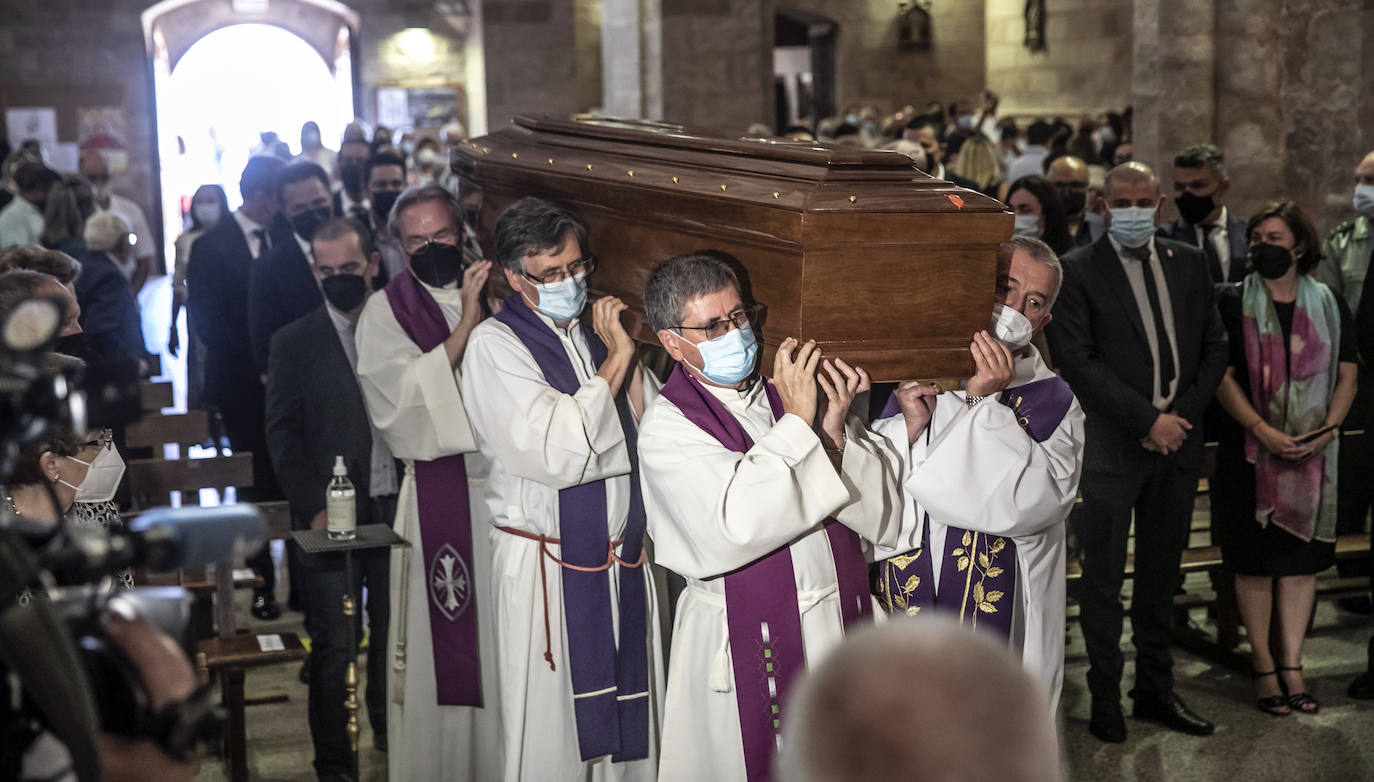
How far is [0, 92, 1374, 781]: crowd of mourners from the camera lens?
3082mm

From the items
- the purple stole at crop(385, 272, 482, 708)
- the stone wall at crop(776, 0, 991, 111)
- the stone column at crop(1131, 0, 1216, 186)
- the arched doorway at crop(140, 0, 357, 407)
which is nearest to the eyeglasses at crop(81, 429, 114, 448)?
the purple stole at crop(385, 272, 482, 708)

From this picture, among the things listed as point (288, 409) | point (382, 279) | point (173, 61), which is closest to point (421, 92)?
point (173, 61)

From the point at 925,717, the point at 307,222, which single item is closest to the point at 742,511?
the point at 925,717

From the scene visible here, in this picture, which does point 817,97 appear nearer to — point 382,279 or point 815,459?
point 382,279

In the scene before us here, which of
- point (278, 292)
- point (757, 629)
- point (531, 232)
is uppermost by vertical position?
point (531, 232)

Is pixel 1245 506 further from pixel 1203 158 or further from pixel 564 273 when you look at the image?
pixel 564 273

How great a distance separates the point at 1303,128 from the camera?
6727mm

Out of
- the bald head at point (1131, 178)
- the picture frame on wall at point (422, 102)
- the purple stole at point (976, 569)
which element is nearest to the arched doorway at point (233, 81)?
the picture frame on wall at point (422, 102)

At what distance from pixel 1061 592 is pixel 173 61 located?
20075 millimetres

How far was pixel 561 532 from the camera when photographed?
11.8ft

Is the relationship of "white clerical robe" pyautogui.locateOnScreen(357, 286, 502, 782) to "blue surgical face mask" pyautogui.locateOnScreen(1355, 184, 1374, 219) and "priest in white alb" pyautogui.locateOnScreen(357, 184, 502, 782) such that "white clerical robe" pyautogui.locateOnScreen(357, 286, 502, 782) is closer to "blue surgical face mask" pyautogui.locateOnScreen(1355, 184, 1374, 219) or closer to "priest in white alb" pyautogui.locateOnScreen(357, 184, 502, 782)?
"priest in white alb" pyautogui.locateOnScreen(357, 184, 502, 782)

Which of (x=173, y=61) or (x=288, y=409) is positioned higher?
(x=173, y=61)

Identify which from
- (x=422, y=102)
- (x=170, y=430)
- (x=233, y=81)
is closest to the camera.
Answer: (x=170, y=430)

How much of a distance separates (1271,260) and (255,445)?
409 centimetres
